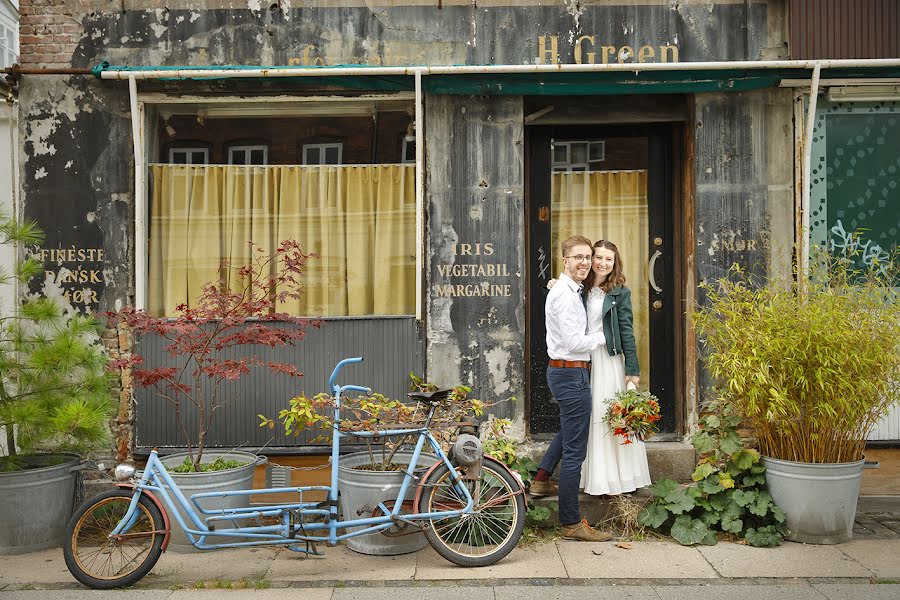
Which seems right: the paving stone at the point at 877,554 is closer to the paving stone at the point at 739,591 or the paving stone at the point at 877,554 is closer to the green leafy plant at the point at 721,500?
the green leafy plant at the point at 721,500

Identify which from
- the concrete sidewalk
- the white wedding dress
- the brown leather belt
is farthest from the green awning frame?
the concrete sidewalk

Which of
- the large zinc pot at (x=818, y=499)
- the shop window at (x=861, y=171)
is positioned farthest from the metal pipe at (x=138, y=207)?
the shop window at (x=861, y=171)

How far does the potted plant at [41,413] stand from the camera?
18.5 feet

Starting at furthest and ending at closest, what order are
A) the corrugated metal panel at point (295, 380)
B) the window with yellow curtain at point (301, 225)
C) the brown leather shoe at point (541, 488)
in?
the window with yellow curtain at point (301, 225) < the corrugated metal panel at point (295, 380) < the brown leather shoe at point (541, 488)

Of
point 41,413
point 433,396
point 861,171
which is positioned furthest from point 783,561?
point 41,413

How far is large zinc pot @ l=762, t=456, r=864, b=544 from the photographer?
5699 millimetres

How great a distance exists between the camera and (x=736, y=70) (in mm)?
6723

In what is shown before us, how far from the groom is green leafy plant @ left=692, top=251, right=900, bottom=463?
1040 mm

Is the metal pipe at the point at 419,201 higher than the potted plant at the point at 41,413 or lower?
higher

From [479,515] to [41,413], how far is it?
3.05m

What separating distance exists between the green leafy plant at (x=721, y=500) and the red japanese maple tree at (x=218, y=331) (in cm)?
286

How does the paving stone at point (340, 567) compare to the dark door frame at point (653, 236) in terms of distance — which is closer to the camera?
the paving stone at point (340, 567)

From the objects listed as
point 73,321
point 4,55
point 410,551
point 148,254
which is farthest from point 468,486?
point 4,55

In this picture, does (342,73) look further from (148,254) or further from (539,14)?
(148,254)
